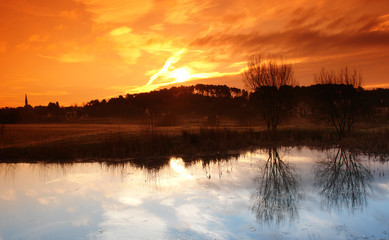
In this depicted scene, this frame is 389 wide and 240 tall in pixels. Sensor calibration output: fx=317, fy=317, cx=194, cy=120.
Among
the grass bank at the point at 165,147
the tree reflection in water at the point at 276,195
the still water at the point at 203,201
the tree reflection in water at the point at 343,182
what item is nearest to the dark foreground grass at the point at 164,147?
the grass bank at the point at 165,147

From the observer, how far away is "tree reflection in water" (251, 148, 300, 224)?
26.9 feet

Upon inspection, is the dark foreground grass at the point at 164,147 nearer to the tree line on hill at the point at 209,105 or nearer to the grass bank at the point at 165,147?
the grass bank at the point at 165,147

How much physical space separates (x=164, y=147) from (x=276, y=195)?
11643 mm

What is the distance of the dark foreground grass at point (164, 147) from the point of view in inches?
765

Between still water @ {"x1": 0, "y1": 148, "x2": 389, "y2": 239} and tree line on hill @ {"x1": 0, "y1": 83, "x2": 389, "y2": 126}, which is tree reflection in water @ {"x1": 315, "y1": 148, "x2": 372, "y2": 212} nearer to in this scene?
still water @ {"x1": 0, "y1": 148, "x2": 389, "y2": 239}

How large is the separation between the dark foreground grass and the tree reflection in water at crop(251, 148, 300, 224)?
19.5 feet

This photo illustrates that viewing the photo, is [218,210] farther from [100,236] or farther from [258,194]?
[100,236]

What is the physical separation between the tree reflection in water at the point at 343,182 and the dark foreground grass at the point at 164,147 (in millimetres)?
4472

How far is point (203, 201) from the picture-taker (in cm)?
980

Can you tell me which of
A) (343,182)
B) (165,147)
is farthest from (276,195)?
(165,147)

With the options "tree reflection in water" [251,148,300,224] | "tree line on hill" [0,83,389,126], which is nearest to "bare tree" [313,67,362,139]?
"tree line on hill" [0,83,389,126]

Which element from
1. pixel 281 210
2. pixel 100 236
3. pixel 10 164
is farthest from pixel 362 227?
pixel 10 164

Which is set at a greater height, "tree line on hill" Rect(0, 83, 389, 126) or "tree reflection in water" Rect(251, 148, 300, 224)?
"tree line on hill" Rect(0, 83, 389, 126)

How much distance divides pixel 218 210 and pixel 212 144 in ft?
42.8
